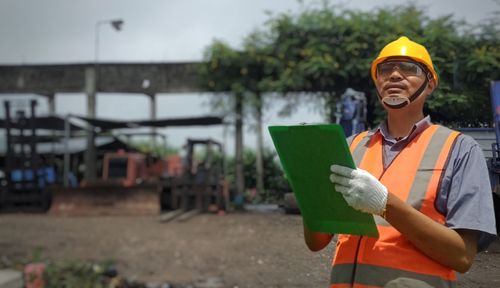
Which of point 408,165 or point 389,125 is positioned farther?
point 389,125

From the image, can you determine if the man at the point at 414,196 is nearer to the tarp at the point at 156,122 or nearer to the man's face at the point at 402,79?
the man's face at the point at 402,79

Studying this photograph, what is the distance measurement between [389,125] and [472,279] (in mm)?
519

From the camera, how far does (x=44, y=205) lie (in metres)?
10.7

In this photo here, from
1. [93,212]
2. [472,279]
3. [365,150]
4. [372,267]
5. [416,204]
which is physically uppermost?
[365,150]

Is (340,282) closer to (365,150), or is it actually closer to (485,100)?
(365,150)

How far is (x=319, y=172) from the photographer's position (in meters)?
1.23

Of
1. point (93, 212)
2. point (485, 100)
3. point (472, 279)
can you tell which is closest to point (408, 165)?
point (472, 279)

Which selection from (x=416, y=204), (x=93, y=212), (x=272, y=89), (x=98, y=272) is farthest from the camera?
(x=93, y=212)

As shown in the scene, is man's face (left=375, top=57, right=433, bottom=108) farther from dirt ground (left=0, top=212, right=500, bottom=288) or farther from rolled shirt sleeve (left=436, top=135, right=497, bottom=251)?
dirt ground (left=0, top=212, right=500, bottom=288)

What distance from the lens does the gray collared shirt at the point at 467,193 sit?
1.15 m

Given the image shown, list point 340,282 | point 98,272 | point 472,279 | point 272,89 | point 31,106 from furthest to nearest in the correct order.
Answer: point 31,106 < point 272,89 < point 98,272 < point 472,279 < point 340,282

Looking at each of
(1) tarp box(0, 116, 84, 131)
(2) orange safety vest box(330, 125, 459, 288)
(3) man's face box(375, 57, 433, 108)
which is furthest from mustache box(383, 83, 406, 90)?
(1) tarp box(0, 116, 84, 131)

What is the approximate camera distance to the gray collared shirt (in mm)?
1150

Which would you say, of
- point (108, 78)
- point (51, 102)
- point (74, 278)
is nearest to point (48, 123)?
point (51, 102)
